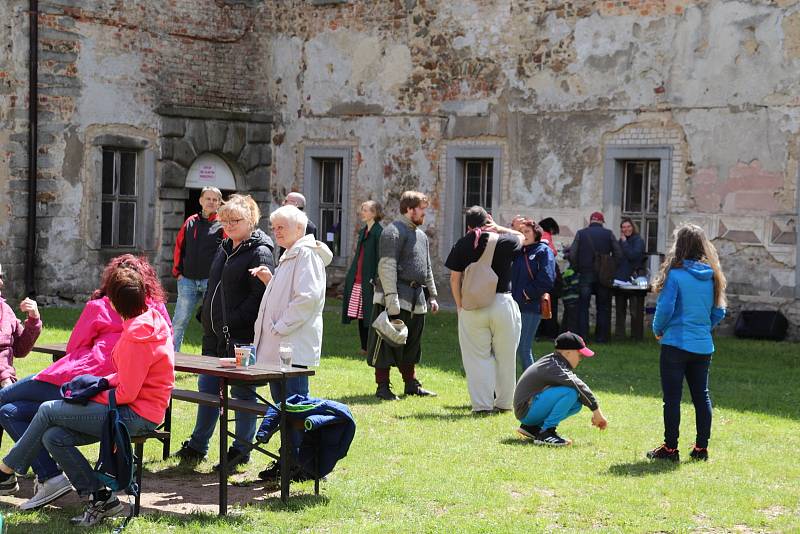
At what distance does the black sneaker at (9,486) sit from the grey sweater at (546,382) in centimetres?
358

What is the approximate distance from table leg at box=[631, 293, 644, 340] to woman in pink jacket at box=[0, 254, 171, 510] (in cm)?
1062

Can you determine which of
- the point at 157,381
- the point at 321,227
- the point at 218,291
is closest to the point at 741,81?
the point at 321,227

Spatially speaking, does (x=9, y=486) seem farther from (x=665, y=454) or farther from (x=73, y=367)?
(x=665, y=454)

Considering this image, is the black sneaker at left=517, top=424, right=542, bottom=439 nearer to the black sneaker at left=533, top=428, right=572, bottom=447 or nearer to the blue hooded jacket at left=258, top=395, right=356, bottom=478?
the black sneaker at left=533, top=428, right=572, bottom=447

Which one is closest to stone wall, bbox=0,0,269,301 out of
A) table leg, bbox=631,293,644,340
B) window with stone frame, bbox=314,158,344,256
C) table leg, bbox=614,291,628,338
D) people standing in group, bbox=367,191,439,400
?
window with stone frame, bbox=314,158,344,256

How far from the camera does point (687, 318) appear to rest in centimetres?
830

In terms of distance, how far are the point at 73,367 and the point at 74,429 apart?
511 millimetres

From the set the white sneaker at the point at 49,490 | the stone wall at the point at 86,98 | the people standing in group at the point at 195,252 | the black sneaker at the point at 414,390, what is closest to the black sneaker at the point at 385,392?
the black sneaker at the point at 414,390

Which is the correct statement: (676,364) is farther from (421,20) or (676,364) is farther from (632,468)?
(421,20)

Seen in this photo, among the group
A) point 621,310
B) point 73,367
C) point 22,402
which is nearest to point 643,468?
point 73,367

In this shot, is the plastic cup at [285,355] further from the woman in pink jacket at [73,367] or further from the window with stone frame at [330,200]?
the window with stone frame at [330,200]

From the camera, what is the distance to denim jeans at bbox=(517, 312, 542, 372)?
1107 centimetres

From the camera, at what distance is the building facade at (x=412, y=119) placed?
16938mm

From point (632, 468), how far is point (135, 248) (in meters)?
13.3
